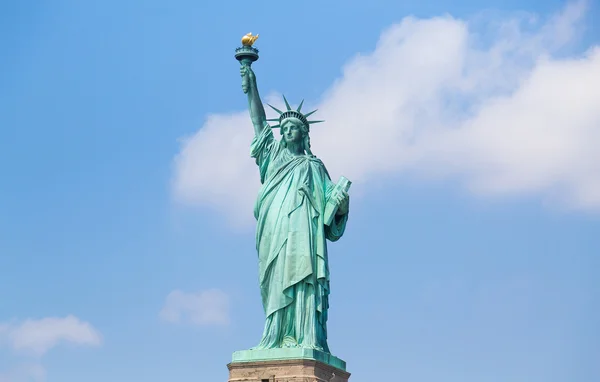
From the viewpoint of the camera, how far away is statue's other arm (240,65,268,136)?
1068 inches

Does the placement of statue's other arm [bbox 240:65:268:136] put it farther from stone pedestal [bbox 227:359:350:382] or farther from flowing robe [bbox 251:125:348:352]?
stone pedestal [bbox 227:359:350:382]

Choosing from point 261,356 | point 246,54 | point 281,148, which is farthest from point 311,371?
point 246,54

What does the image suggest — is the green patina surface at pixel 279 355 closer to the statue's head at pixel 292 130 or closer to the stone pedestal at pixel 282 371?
the stone pedestal at pixel 282 371

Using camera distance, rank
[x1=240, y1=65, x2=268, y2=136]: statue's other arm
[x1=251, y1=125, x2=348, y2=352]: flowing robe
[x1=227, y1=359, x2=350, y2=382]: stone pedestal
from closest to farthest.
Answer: [x1=227, y1=359, x2=350, y2=382]: stone pedestal, [x1=251, y1=125, x2=348, y2=352]: flowing robe, [x1=240, y1=65, x2=268, y2=136]: statue's other arm

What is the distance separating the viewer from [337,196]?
85.4 ft

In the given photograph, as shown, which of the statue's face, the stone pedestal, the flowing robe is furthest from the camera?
the statue's face

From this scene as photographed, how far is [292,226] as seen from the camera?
1007 inches

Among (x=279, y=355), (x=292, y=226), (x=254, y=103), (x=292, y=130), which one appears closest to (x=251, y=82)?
(x=254, y=103)

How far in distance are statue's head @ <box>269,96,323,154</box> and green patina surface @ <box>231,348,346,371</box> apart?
4.57 metres

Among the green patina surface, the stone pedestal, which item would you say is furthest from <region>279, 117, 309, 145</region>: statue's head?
the stone pedestal

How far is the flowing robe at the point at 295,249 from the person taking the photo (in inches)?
987

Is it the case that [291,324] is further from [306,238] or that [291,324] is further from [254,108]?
[254,108]

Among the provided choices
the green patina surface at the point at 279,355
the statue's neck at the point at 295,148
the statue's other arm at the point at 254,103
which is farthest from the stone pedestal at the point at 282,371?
the statue's other arm at the point at 254,103

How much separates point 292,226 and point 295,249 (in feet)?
1.59
